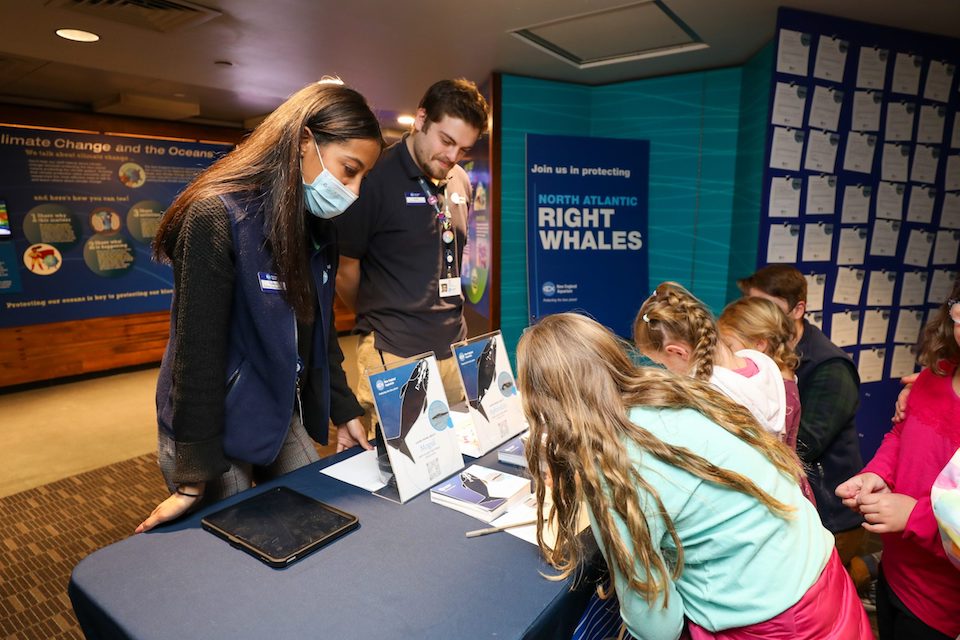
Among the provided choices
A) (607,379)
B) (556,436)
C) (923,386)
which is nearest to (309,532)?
(556,436)

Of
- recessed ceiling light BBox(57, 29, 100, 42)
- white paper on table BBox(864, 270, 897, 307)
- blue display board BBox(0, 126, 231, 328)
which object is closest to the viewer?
recessed ceiling light BBox(57, 29, 100, 42)

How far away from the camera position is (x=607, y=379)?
3.04 ft

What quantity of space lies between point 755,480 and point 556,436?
0.33 meters

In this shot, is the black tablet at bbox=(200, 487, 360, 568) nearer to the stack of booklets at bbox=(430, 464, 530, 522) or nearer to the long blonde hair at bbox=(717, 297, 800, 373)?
the stack of booklets at bbox=(430, 464, 530, 522)

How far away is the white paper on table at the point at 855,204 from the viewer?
9.68 feet

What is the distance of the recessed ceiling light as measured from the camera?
2.87m

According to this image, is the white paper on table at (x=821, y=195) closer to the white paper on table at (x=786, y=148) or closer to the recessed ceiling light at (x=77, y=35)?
the white paper on table at (x=786, y=148)

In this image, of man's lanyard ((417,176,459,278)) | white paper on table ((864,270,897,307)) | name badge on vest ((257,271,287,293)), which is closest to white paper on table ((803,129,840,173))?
white paper on table ((864,270,897,307))

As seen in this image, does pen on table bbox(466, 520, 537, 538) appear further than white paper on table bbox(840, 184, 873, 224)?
No

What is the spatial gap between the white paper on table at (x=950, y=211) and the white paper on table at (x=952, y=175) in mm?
43

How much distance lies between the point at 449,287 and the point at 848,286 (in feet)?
8.03

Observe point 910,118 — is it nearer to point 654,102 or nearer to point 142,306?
point 654,102

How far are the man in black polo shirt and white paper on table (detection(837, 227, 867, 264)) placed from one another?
227cm

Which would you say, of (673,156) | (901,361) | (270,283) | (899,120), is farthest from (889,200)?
(270,283)
